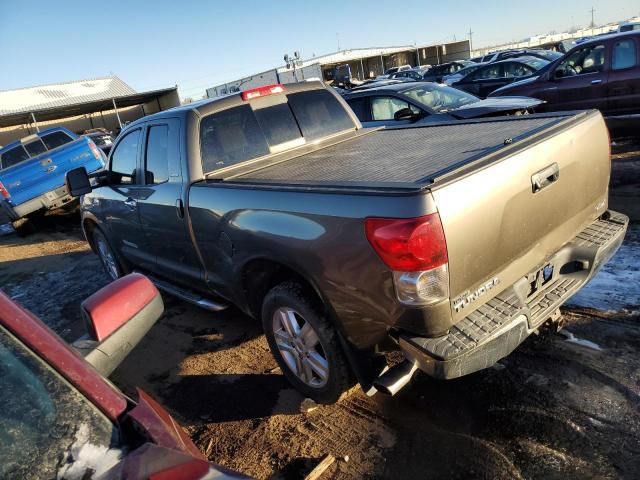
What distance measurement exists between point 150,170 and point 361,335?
2730 mm

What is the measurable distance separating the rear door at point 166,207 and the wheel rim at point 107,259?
157 centimetres

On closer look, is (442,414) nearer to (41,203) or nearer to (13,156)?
(41,203)

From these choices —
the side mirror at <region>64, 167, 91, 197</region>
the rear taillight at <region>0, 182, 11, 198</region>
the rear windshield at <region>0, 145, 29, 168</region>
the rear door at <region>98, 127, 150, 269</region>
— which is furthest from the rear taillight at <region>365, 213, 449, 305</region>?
the rear windshield at <region>0, 145, 29, 168</region>

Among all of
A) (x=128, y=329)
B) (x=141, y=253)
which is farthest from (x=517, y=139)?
(x=141, y=253)

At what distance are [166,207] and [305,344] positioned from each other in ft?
5.87

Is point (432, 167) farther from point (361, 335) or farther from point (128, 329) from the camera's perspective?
point (128, 329)

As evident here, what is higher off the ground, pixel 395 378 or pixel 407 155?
pixel 407 155

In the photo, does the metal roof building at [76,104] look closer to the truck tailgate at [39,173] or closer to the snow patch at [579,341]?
the truck tailgate at [39,173]

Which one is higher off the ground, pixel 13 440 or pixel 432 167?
pixel 432 167

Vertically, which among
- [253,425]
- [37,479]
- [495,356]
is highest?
[37,479]

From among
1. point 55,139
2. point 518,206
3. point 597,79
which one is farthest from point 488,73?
point 518,206

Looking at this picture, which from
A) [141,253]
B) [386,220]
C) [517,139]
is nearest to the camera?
[386,220]

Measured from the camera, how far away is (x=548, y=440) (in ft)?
8.55

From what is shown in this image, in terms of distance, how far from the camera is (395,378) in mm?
2514
